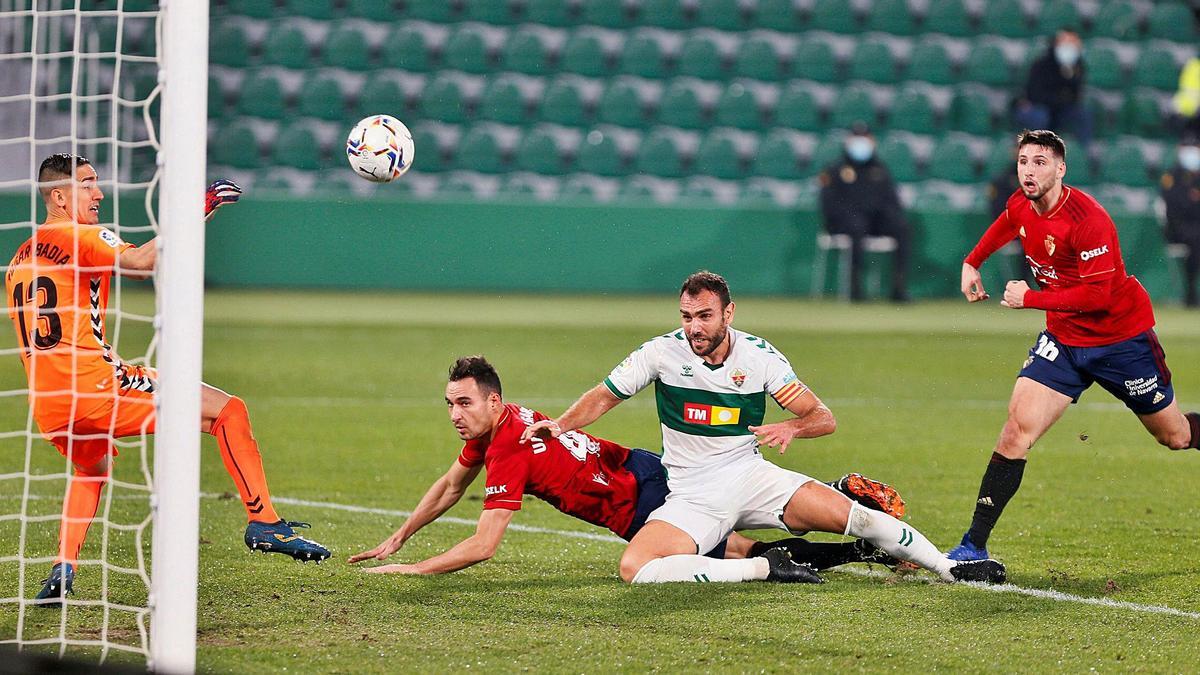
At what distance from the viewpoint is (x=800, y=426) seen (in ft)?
19.2

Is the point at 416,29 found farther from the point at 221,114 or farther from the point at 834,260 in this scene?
the point at 834,260

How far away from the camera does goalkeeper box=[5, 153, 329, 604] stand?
541 centimetres

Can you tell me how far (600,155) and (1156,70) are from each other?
898 centimetres

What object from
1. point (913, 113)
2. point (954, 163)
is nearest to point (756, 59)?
point (913, 113)

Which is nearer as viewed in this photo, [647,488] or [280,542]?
[280,542]

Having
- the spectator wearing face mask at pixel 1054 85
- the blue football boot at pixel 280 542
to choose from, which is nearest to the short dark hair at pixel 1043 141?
the blue football boot at pixel 280 542

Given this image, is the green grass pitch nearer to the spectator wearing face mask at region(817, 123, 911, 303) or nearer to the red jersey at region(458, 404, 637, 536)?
the red jersey at region(458, 404, 637, 536)

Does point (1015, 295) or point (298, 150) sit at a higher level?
A: point (298, 150)

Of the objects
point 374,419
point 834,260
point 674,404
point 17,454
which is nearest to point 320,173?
point 834,260

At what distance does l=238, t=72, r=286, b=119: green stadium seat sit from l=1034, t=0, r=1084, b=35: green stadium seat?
1197cm

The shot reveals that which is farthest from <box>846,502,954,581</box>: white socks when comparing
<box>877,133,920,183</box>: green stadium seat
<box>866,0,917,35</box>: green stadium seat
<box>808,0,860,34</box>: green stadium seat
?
<box>866,0,917,35</box>: green stadium seat

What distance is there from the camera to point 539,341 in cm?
1552

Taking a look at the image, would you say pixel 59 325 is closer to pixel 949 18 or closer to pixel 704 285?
pixel 704 285

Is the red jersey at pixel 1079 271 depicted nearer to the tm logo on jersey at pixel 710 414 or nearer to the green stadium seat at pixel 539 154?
the tm logo on jersey at pixel 710 414
